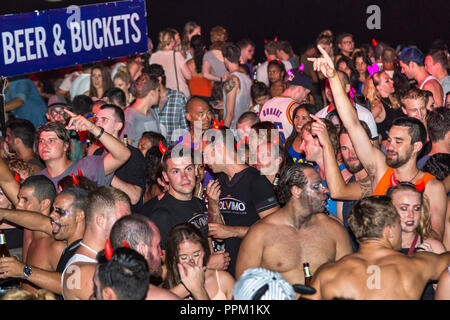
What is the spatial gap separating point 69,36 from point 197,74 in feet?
9.83

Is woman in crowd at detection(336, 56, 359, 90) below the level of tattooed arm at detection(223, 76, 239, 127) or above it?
above

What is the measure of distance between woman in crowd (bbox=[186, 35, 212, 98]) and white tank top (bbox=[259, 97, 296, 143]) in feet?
10.3

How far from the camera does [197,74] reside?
10852 mm

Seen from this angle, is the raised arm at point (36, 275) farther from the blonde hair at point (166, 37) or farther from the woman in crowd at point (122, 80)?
the blonde hair at point (166, 37)

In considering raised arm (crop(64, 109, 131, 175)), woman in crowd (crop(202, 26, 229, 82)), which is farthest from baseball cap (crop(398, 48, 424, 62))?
raised arm (crop(64, 109, 131, 175))

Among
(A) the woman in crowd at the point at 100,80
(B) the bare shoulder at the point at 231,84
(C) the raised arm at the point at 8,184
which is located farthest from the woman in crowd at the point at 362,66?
(C) the raised arm at the point at 8,184

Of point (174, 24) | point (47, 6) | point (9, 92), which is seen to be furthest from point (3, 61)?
point (174, 24)

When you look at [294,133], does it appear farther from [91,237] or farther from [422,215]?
[91,237]

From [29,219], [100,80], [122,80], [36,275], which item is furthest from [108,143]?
[122,80]

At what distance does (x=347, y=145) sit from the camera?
18.0 ft

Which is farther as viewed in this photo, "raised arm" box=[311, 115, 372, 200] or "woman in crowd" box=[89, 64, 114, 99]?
"woman in crowd" box=[89, 64, 114, 99]

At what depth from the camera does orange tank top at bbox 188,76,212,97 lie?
1069 cm

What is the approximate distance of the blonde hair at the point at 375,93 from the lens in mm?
7934

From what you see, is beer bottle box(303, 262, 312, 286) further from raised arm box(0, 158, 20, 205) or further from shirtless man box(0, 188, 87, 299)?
raised arm box(0, 158, 20, 205)
